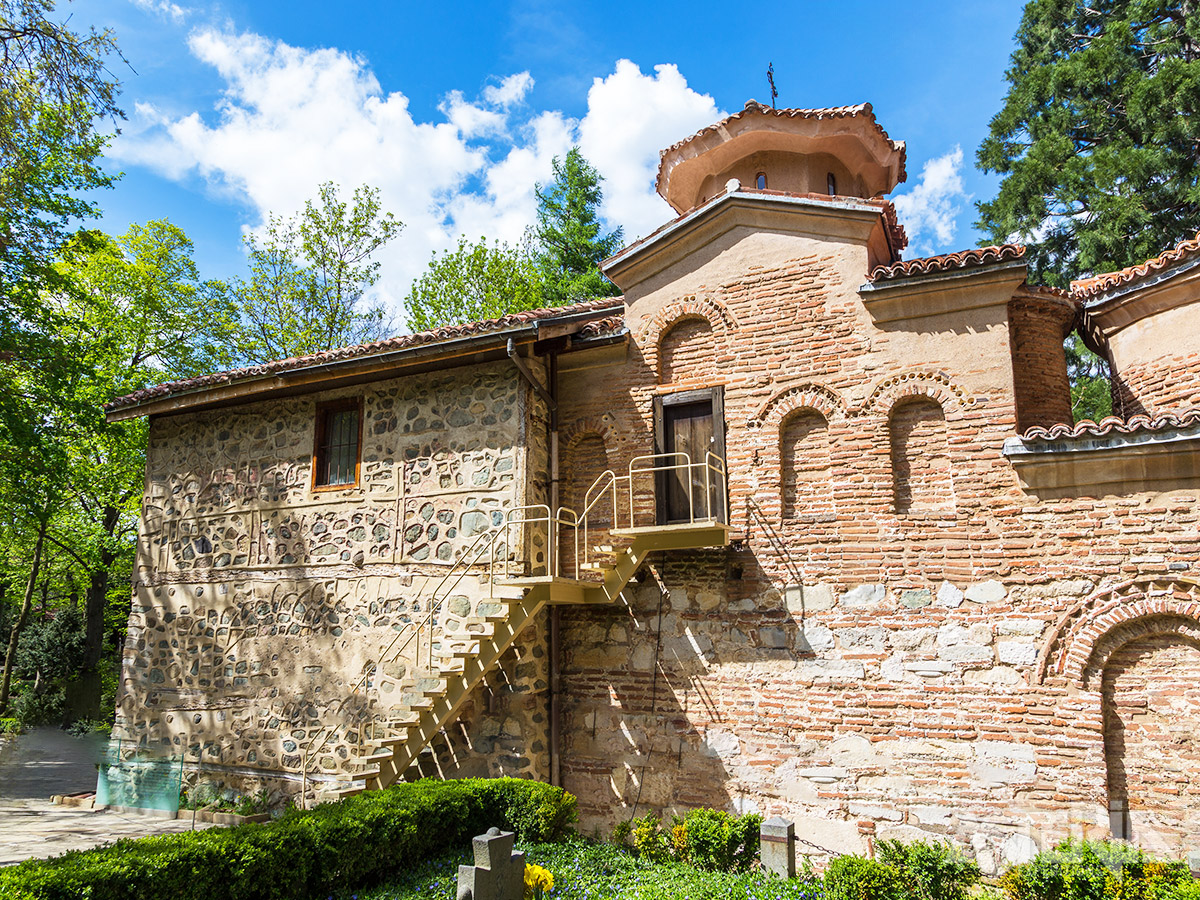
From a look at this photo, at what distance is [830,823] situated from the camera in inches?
351

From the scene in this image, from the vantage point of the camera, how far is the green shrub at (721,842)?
8.20 metres

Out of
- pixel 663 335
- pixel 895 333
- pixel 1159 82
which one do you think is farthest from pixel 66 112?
pixel 1159 82

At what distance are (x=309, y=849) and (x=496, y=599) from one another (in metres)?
3.54

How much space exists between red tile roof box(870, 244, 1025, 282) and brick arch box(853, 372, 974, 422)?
1194mm

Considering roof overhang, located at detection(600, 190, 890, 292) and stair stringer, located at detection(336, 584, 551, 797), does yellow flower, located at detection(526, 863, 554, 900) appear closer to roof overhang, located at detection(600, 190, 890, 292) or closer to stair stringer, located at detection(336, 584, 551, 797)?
stair stringer, located at detection(336, 584, 551, 797)

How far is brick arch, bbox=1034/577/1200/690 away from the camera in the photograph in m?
7.86

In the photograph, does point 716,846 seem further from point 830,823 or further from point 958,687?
point 958,687

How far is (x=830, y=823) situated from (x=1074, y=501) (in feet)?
14.5

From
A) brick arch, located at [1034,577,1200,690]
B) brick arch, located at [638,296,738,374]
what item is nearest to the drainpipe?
brick arch, located at [638,296,738,374]

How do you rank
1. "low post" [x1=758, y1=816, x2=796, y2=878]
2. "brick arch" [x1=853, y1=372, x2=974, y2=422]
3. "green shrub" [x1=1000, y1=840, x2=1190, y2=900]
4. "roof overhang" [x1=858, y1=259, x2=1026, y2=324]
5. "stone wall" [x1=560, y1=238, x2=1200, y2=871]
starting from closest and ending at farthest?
1. "green shrub" [x1=1000, y1=840, x2=1190, y2=900]
2. "low post" [x1=758, y1=816, x2=796, y2=878]
3. "stone wall" [x1=560, y1=238, x2=1200, y2=871]
4. "roof overhang" [x1=858, y1=259, x2=1026, y2=324]
5. "brick arch" [x1=853, y1=372, x2=974, y2=422]

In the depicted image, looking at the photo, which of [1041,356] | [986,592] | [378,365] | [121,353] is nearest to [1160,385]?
[1041,356]

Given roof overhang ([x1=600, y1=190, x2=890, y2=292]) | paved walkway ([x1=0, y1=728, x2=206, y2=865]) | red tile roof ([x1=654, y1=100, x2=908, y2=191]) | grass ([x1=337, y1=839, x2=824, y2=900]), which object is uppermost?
red tile roof ([x1=654, y1=100, x2=908, y2=191])

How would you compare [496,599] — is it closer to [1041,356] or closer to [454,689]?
[454,689]

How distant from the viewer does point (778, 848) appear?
764 centimetres
